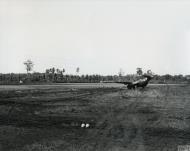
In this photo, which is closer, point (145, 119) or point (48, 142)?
point (48, 142)

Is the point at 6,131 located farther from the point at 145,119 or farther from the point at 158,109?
→ the point at 158,109

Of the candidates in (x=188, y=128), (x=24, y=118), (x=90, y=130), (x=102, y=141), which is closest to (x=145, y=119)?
(x=188, y=128)

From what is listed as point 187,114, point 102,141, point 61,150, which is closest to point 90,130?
point 102,141

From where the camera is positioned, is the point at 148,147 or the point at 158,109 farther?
the point at 158,109

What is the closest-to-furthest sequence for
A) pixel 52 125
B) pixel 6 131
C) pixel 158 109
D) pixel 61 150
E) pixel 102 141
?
1. pixel 61 150
2. pixel 102 141
3. pixel 6 131
4. pixel 52 125
5. pixel 158 109

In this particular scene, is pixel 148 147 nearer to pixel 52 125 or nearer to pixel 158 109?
pixel 52 125

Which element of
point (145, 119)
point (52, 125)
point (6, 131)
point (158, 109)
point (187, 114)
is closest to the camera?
point (6, 131)

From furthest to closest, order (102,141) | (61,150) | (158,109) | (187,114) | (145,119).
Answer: (158,109), (187,114), (145,119), (102,141), (61,150)

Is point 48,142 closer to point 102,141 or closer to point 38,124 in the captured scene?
point 102,141

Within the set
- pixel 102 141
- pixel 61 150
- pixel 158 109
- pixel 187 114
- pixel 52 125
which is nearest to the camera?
pixel 61 150
